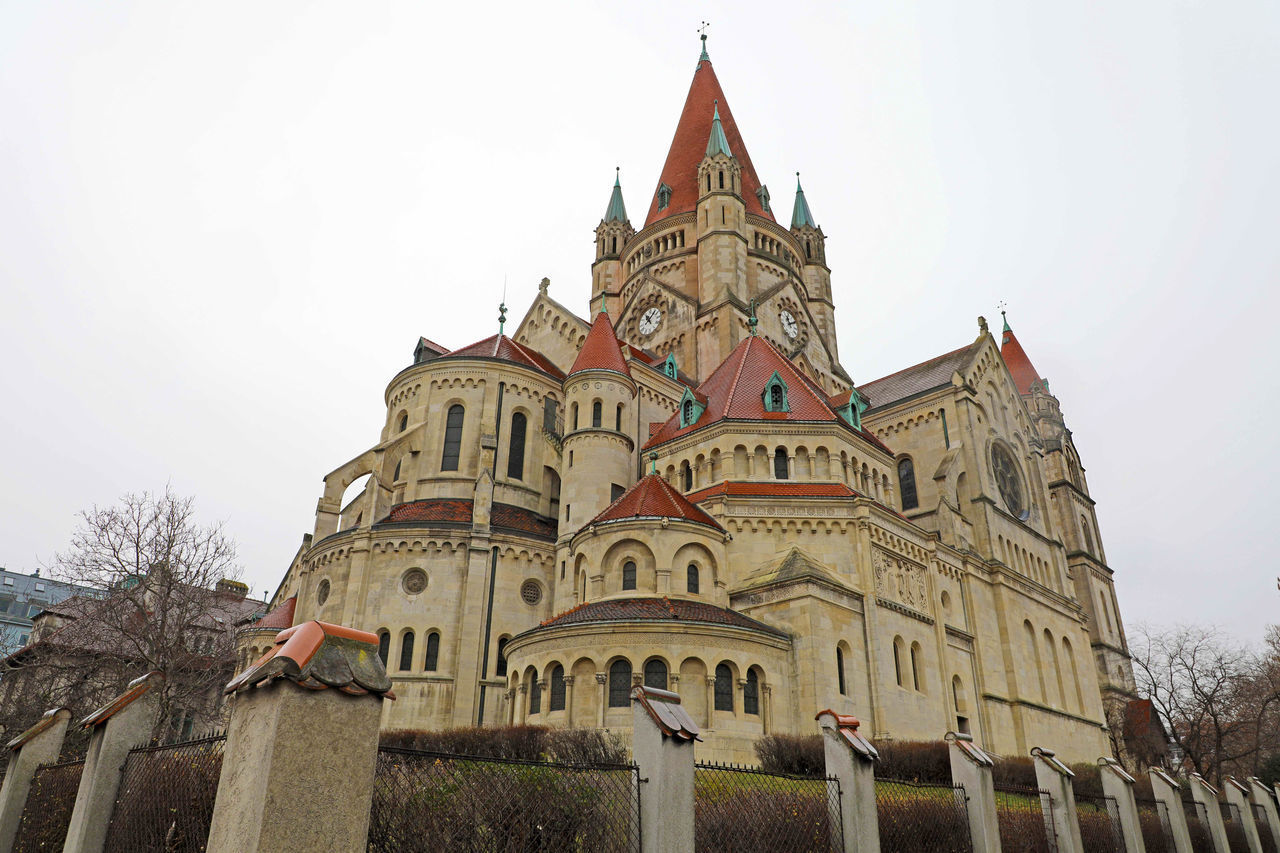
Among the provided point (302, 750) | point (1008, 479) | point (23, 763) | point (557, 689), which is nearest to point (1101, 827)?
point (557, 689)

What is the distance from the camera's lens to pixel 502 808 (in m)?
8.43

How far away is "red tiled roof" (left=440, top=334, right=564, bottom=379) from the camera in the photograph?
123 feet

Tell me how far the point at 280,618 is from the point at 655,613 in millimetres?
20560

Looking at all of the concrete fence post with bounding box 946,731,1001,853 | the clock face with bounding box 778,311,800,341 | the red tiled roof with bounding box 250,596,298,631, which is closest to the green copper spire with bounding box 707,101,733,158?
the clock face with bounding box 778,311,800,341

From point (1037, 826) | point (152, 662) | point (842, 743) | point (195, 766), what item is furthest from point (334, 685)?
point (152, 662)

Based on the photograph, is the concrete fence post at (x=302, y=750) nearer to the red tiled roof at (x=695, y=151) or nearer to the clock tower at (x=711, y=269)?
the clock tower at (x=711, y=269)

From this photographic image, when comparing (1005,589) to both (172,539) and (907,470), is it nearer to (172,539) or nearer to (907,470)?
(907,470)

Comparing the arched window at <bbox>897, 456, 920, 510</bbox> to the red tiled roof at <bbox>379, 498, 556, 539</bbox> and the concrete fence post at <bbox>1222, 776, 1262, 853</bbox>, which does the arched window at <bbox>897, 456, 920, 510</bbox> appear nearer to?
the red tiled roof at <bbox>379, 498, 556, 539</bbox>

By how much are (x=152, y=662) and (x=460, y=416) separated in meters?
16.7

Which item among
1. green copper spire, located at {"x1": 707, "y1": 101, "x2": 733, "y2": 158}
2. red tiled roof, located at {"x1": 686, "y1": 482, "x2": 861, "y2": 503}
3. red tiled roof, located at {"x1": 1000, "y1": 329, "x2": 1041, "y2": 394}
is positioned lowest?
red tiled roof, located at {"x1": 686, "y1": 482, "x2": 861, "y2": 503}

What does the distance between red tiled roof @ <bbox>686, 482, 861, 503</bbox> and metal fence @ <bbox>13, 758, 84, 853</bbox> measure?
71.5 ft

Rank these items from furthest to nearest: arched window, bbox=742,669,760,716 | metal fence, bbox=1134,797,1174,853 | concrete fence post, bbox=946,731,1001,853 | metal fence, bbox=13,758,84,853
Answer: arched window, bbox=742,669,760,716 → metal fence, bbox=1134,797,1174,853 → concrete fence post, bbox=946,731,1001,853 → metal fence, bbox=13,758,84,853

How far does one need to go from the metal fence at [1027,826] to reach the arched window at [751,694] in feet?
30.4

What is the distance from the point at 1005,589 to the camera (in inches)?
1400
